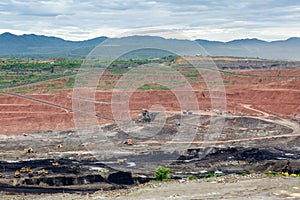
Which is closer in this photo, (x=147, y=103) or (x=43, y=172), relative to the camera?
(x=43, y=172)

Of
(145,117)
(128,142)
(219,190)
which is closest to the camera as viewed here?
(219,190)

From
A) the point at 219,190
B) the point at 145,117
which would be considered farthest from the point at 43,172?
the point at 145,117

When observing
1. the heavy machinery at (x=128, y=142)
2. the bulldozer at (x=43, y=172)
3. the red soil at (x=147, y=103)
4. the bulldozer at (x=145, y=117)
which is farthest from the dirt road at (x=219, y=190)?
the red soil at (x=147, y=103)

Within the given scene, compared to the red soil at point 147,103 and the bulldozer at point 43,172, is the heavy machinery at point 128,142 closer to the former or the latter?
the red soil at point 147,103

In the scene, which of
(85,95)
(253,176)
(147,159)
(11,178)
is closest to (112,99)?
(85,95)

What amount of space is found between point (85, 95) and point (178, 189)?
4770 cm

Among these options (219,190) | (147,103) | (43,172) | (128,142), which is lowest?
(43,172)

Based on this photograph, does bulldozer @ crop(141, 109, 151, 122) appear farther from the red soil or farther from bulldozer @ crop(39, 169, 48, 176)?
bulldozer @ crop(39, 169, 48, 176)

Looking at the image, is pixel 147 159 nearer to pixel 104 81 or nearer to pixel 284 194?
pixel 284 194

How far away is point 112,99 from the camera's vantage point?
68.4 meters

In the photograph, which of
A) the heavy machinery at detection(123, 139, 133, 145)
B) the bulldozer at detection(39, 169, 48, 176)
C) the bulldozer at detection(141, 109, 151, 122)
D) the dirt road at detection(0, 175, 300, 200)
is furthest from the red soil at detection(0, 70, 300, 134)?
the dirt road at detection(0, 175, 300, 200)

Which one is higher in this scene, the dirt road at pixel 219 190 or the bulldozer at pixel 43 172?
the dirt road at pixel 219 190

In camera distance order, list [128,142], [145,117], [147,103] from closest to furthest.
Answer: [128,142]
[145,117]
[147,103]

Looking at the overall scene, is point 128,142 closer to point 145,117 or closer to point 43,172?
point 145,117
